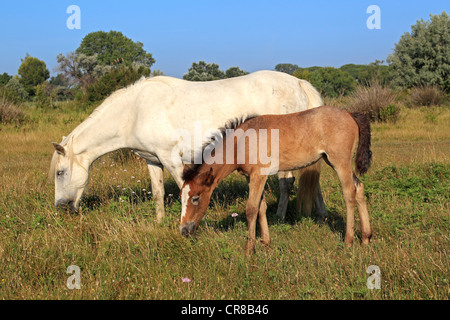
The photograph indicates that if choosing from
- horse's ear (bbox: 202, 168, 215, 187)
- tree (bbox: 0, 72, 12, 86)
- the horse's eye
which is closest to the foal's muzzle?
the horse's eye

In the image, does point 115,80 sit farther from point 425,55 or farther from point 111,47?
point 111,47

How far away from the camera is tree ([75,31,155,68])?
73.6 meters

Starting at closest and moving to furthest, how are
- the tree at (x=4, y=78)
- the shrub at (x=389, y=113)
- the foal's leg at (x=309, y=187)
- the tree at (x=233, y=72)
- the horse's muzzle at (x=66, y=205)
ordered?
the foal's leg at (x=309, y=187), the horse's muzzle at (x=66, y=205), the shrub at (x=389, y=113), the tree at (x=233, y=72), the tree at (x=4, y=78)

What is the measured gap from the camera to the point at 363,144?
4.80 m

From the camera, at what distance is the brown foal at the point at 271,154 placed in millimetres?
4621

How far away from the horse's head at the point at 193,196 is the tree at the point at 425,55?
29.2 metres

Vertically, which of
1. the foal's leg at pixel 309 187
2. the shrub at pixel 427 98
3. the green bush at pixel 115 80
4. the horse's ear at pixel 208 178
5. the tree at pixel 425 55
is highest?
the tree at pixel 425 55

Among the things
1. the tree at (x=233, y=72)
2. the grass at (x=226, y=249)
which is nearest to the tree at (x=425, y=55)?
the tree at (x=233, y=72)

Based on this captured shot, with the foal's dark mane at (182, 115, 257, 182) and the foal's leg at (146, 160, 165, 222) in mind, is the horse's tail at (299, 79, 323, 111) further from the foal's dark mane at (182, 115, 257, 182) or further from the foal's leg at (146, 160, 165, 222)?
the foal's leg at (146, 160, 165, 222)

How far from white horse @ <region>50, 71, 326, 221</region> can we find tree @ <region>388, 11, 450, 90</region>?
27303 millimetres

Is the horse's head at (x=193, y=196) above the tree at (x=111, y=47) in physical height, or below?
below

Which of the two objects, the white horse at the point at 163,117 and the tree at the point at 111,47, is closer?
the white horse at the point at 163,117

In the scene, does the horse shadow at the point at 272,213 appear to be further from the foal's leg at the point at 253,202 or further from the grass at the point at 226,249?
the foal's leg at the point at 253,202

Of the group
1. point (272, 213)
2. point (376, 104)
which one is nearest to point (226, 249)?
point (272, 213)
